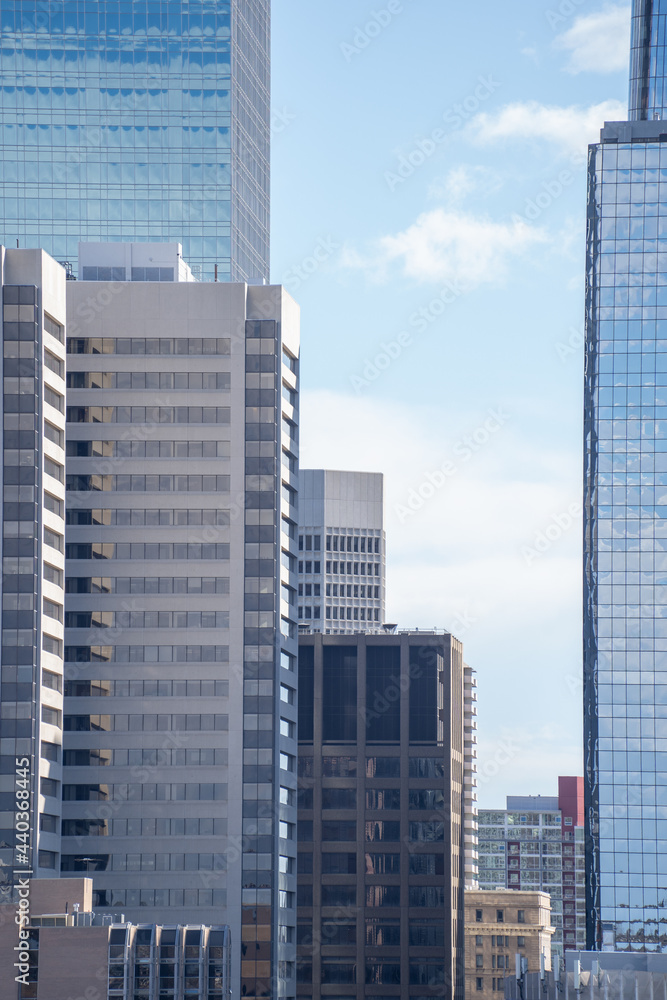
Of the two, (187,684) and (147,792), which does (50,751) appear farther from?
(187,684)

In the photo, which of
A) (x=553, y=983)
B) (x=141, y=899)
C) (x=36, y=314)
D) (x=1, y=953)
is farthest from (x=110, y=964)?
(x=36, y=314)

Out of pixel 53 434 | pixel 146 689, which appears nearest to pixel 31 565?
pixel 53 434

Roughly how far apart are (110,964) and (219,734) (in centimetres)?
3582

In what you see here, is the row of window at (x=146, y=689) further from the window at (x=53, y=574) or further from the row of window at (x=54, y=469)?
the row of window at (x=54, y=469)

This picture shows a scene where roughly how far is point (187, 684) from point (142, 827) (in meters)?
16.5

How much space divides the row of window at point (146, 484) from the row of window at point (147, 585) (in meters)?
9.94

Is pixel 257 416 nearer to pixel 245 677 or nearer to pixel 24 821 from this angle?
pixel 245 677

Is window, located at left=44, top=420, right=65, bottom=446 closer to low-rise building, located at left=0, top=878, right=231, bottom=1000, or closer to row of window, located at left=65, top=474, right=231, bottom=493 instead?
row of window, located at left=65, top=474, right=231, bottom=493

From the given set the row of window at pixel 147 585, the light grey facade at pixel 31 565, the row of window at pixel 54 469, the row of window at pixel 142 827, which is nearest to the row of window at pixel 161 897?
the row of window at pixel 142 827

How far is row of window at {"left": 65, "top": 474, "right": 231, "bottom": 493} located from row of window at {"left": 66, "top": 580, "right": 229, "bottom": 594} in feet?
32.6

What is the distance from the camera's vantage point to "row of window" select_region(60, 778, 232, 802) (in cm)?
19338

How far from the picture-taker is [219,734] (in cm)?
19400

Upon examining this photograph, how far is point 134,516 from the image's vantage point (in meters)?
199

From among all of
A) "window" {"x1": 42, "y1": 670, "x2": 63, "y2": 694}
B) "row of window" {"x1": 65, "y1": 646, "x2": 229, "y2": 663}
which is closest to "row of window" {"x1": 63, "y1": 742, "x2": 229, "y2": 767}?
"row of window" {"x1": 65, "y1": 646, "x2": 229, "y2": 663}
